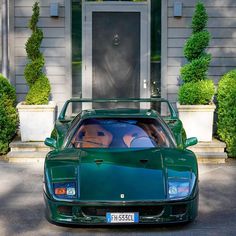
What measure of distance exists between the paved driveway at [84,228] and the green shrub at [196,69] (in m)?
1.98

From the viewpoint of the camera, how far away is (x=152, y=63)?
1525 centimetres

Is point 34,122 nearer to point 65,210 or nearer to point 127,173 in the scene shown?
point 127,173

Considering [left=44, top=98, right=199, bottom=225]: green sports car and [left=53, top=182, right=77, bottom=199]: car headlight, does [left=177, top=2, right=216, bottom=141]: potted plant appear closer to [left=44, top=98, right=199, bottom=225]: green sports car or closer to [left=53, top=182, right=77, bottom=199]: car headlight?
[left=44, top=98, right=199, bottom=225]: green sports car

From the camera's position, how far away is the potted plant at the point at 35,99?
534 inches

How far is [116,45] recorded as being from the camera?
15.2 meters

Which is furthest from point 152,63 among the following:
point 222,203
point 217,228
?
point 217,228

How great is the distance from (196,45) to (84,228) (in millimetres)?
6264

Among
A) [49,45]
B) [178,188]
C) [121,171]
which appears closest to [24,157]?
[49,45]

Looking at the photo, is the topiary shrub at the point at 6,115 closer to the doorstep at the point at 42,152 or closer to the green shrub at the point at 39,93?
the doorstep at the point at 42,152

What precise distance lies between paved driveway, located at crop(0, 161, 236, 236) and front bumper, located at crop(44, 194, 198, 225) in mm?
203

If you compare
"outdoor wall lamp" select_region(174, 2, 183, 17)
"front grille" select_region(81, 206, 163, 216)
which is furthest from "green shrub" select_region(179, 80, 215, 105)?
"front grille" select_region(81, 206, 163, 216)

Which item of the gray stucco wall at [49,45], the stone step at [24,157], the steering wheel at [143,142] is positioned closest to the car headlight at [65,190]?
the steering wheel at [143,142]

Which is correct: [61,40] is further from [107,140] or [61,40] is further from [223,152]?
[107,140]

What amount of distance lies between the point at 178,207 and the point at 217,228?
67cm
